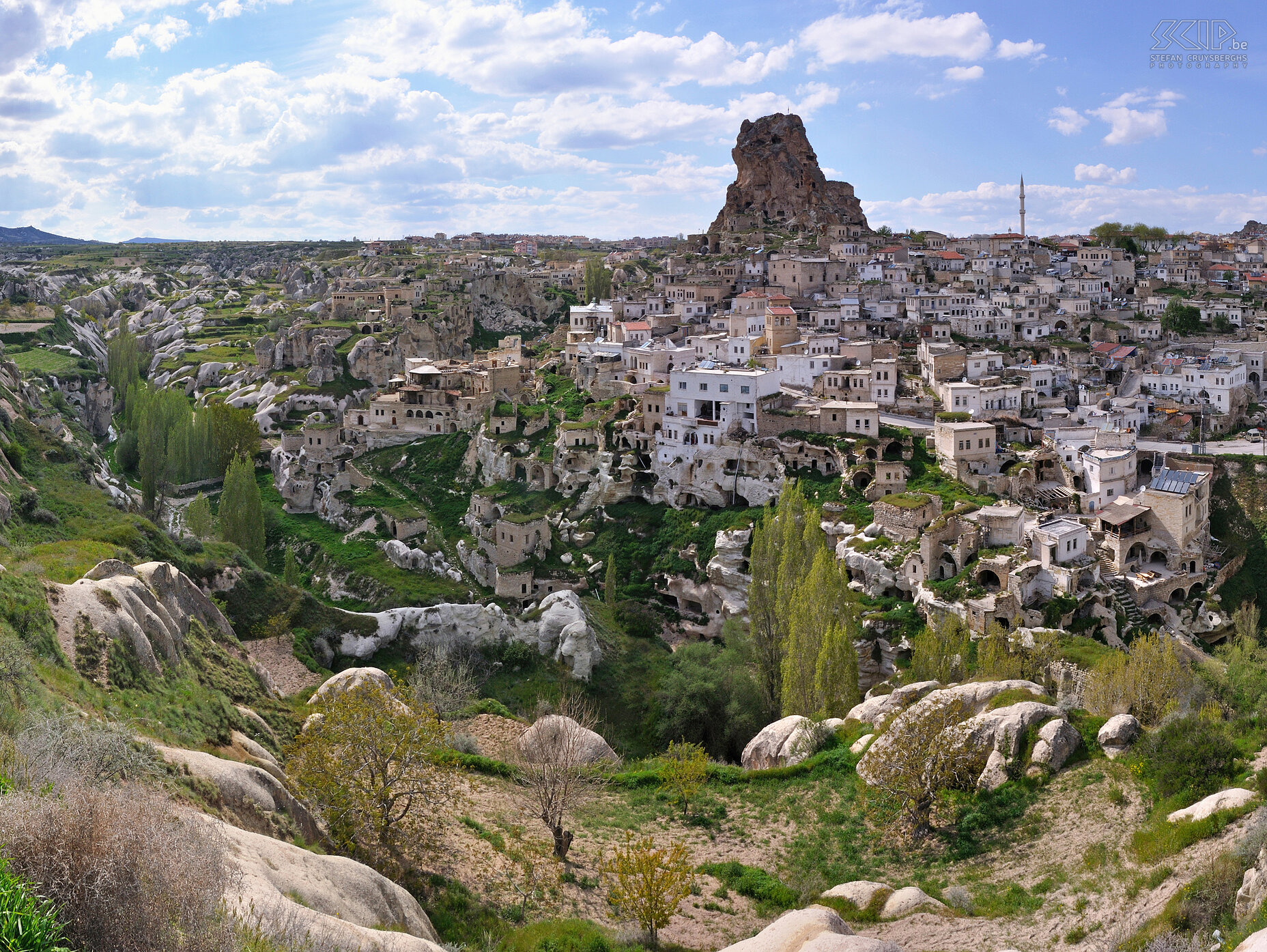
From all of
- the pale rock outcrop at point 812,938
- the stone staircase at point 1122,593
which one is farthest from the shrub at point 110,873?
the stone staircase at point 1122,593

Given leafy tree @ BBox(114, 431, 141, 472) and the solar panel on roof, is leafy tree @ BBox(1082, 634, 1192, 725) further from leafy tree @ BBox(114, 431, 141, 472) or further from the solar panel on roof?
leafy tree @ BBox(114, 431, 141, 472)

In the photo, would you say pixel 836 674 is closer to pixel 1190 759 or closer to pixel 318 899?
pixel 1190 759

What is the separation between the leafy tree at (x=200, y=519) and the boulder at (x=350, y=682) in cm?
2420

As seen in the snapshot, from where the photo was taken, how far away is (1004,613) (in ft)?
109

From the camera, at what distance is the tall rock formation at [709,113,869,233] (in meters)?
98.2

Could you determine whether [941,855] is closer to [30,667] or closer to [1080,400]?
[30,667]

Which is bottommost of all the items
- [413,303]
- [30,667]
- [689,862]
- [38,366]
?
[689,862]

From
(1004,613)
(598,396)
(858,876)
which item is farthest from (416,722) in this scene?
(598,396)

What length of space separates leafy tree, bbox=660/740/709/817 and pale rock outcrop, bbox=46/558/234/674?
1139 centimetres

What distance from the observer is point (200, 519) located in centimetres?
4362

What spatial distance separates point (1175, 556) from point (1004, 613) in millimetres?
10258

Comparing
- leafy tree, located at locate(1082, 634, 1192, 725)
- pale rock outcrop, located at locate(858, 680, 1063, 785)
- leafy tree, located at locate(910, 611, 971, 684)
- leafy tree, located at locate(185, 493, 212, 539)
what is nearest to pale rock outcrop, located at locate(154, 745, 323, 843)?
pale rock outcrop, located at locate(858, 680, 1063, 785)

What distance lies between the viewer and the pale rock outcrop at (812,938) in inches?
433

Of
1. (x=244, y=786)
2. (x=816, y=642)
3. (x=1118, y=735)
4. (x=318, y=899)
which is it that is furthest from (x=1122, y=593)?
(x=318, y=899)
